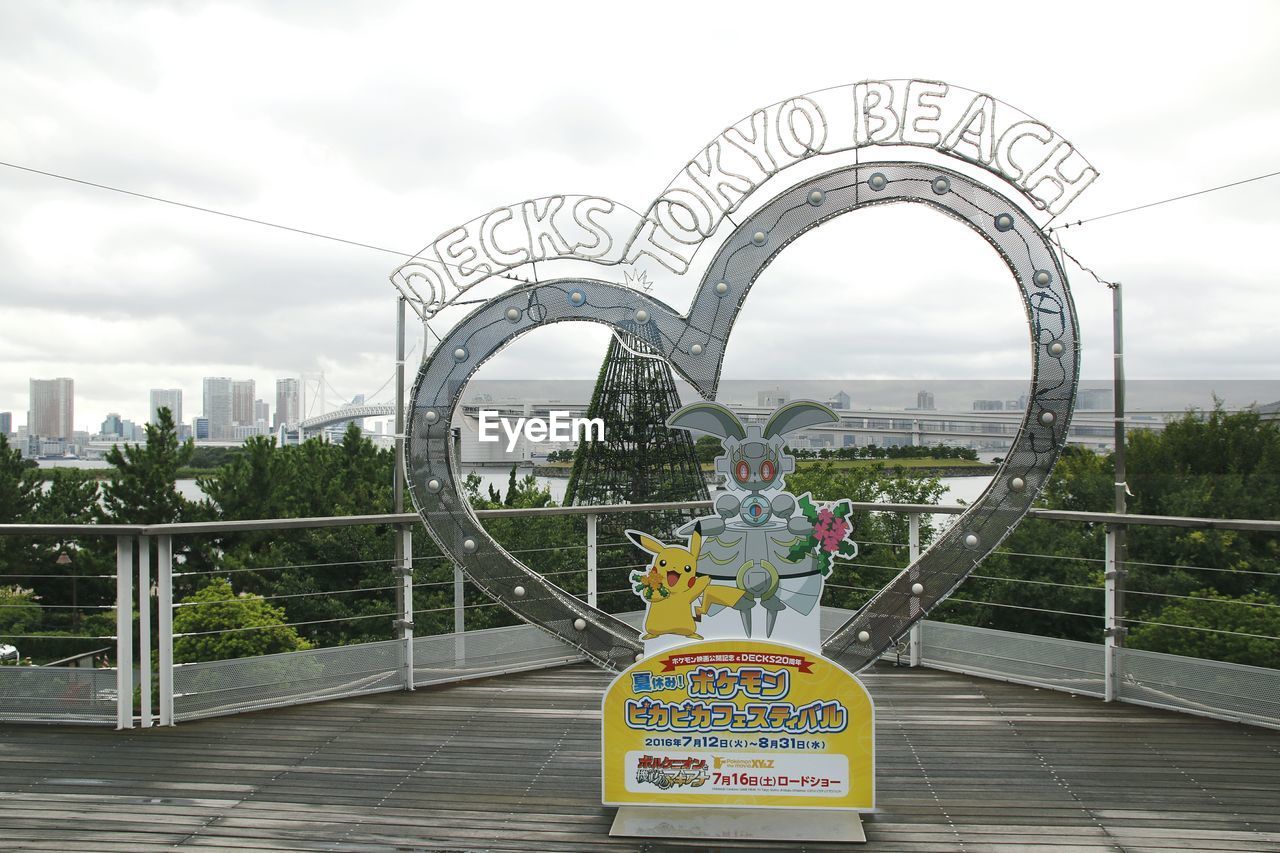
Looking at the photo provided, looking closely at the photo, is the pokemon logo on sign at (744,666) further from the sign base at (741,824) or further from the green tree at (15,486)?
the green tree at (15,486)

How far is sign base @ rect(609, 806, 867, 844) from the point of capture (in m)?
2.83

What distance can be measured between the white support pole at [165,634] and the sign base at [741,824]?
222 cm

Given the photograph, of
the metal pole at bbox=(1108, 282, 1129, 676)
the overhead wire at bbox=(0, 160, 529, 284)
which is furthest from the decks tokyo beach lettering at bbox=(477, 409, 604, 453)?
the metal pole at bbox=(1108, 282, 1129, 676)

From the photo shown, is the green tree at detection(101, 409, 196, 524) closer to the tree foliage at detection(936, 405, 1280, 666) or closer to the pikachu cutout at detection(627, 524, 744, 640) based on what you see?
the tree foliage at detection(936, 405, 1280, 666)

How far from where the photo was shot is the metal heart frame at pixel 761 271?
3.49m

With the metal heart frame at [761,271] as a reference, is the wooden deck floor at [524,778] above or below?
below

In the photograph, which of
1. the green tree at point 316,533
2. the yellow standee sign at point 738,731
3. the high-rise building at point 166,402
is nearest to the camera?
the yellow standee sign at point 738,731

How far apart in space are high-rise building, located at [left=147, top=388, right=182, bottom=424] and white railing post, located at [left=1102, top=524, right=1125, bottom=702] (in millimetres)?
14200

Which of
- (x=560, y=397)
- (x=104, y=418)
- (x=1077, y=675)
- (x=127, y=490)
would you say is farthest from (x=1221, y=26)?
(x=104, y=418)

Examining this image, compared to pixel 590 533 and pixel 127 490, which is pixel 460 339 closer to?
pixel 590 533

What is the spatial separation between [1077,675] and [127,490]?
13.7m

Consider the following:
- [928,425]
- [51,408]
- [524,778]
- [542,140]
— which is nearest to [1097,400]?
[928,425]

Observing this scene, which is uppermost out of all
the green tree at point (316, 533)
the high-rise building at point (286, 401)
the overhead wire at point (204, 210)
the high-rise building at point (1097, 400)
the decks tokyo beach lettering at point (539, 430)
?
the overhead wire at point (204, 210)

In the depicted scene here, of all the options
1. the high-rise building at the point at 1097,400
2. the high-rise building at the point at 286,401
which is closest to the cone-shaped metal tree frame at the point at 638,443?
the high-rise building at the point at 1097,400
